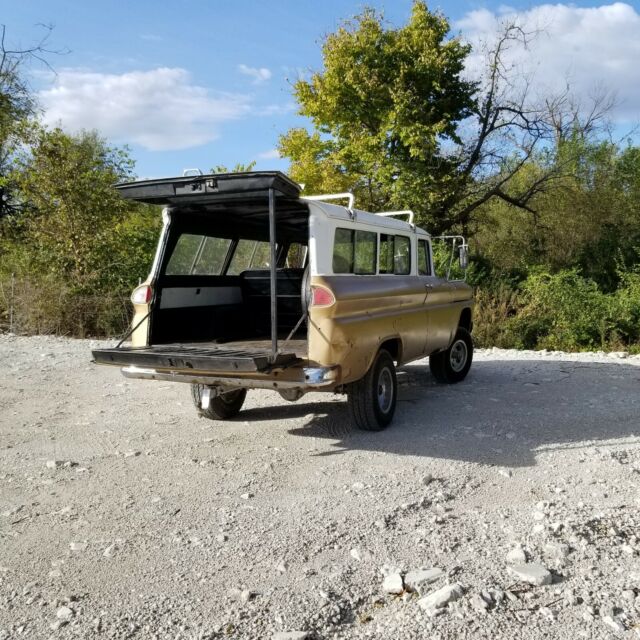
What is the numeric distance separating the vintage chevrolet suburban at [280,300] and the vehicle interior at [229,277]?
0.01 m

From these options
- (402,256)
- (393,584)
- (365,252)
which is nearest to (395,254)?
(402,256)

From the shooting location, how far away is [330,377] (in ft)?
17.5

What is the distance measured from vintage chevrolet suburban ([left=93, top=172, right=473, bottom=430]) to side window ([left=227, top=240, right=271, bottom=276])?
13 mm

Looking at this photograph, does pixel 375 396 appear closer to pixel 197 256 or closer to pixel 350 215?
pixel 350 215

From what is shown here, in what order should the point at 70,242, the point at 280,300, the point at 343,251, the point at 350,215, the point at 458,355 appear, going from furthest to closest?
the point at 70,242 < the point at 458,355 < the point at 280,300 < the point at 350,215 < the point at 343,251

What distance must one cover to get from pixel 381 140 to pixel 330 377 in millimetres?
16614

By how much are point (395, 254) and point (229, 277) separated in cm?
194

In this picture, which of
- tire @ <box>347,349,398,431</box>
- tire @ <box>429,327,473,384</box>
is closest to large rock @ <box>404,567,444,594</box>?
tire @ <box>347,349,398,431</box>

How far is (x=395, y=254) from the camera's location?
702 centimetres

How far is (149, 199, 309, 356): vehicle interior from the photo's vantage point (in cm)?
660

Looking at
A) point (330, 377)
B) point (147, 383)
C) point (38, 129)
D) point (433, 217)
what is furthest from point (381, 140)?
point (330, 377)

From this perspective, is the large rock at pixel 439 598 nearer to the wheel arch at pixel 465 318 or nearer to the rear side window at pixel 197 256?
the rear side window at pixel 197 256

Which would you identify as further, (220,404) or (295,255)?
(295,255)

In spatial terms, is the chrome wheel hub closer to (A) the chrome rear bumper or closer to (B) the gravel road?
(B) the gravel road
